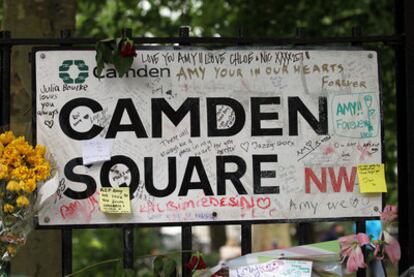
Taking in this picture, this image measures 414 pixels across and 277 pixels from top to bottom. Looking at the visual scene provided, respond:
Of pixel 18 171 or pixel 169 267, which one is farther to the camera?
pixel 169 267

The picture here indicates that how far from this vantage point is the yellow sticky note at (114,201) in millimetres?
2924

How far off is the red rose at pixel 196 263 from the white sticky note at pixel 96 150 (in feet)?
1.95

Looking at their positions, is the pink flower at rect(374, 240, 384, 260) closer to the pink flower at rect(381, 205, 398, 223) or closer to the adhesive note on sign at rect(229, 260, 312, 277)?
the pink flower at rect(381, 205, 398, 223)

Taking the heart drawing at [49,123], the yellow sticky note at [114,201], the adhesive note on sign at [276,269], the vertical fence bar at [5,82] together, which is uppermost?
the vertical fence bar at [5,82]

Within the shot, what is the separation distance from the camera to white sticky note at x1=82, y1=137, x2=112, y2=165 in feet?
9.70

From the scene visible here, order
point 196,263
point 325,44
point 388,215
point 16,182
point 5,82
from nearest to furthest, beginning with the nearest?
point 16,182, point 388,215, point 196,263, point 5,82, point 325,44

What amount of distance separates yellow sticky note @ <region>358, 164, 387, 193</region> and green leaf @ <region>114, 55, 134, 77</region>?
46.1 inches

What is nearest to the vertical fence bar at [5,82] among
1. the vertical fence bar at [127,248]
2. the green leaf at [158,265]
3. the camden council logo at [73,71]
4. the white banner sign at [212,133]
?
the white banner sign at [212,133]

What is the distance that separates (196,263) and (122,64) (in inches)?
37.4

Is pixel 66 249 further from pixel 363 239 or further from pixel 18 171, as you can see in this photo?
pixel 363 239

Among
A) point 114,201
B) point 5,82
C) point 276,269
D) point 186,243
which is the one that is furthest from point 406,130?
point 5,82

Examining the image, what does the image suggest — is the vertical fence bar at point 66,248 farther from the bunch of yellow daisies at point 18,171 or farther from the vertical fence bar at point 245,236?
the vertical fence bar at point 245,236

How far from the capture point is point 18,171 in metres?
2.70

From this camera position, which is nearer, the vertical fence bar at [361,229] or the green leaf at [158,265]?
the green leaf at [158,265]
